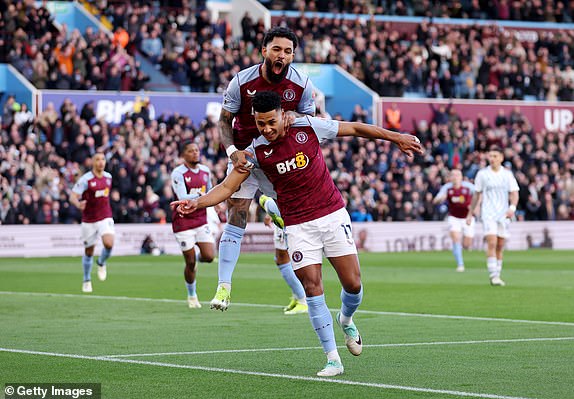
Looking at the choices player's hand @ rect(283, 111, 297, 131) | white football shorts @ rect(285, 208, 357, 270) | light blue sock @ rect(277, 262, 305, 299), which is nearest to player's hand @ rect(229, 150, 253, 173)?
player's hand @ rect(283, 111, 297, 131)

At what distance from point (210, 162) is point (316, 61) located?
881 centimetres

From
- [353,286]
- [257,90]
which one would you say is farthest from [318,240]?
[257,90]

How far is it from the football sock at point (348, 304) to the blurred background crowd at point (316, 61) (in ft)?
76.8

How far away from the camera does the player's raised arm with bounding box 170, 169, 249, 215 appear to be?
10031 millimetres

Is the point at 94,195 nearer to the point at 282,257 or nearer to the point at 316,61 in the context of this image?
the point at 282,257

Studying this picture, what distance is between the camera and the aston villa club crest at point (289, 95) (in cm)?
1155

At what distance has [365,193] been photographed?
125ft

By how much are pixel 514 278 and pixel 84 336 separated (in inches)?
515

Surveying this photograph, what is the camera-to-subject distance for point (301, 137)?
10.2m

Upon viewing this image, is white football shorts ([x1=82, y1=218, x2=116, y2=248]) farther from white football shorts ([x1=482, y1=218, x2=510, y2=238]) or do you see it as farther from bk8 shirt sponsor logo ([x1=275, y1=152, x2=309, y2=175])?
bk8 shirt sponsor logo ([x1=275, y1=152, x2=309, y2=175])

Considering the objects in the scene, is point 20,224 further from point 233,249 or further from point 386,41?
point 233,249

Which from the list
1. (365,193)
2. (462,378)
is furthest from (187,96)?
(462,378)

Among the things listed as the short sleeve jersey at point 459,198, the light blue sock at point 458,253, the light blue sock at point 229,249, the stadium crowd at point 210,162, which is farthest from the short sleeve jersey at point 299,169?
the stadium crowd at point 210,162

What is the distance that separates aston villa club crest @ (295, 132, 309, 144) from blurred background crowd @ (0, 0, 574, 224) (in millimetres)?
23602
